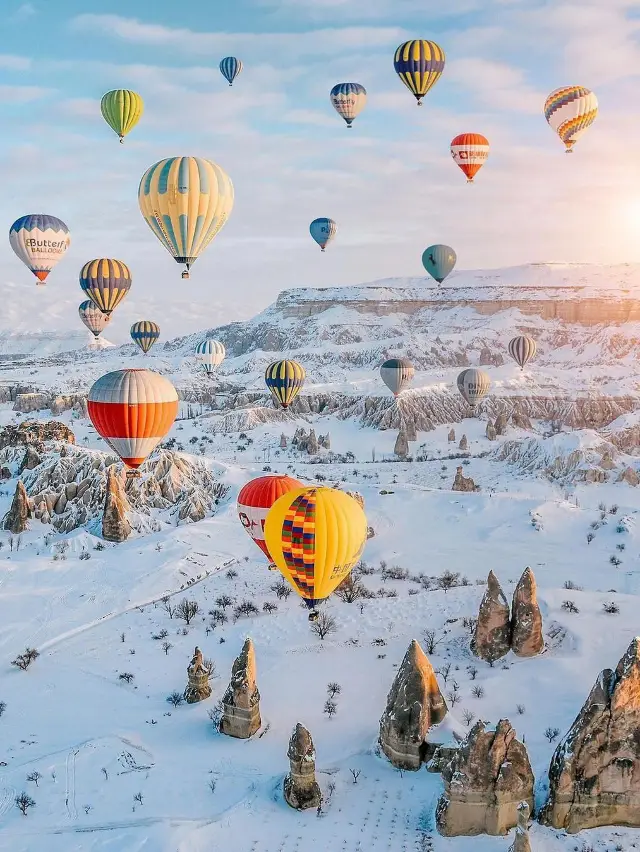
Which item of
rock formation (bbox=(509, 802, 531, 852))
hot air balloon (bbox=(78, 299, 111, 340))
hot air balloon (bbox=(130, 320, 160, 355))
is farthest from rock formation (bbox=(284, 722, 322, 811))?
hot air balloon (bbox=(130, 320, 160, 355))

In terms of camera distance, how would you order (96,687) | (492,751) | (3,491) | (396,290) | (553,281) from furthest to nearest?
(553,281) → (396,290) → (3,491) → (96,687) → (492,751)

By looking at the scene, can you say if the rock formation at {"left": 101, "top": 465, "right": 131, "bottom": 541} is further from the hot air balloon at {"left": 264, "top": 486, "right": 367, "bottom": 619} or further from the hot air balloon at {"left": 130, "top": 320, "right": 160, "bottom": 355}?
the hot air balloon at {"left": 130, "top": 320, "right": 160, "bottom": 355}

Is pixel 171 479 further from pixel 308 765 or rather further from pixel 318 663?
pixel 308 765

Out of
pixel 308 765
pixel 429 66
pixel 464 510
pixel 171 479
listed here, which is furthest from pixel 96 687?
pixel 429 66

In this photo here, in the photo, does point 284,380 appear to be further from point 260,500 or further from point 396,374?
point 260,500

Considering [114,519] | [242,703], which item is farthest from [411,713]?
[114,519]

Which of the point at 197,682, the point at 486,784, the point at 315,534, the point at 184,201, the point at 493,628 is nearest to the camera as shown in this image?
the point at 486,784
